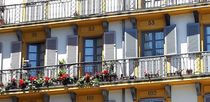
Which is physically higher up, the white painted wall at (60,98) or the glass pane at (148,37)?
the glass pane at (148,37)

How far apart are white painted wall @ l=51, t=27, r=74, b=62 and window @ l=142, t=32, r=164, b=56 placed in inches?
132

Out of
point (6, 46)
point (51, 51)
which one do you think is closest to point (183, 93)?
point (51, 51)

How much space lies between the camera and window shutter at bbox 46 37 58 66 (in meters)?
37.2

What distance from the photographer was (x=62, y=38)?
1474 inches

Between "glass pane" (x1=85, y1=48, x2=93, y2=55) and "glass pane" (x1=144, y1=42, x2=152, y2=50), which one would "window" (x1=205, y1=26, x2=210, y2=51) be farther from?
"glass pane" (x1=85, y1=48, x2=93, y2=55)

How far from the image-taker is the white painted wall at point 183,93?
34688 mm

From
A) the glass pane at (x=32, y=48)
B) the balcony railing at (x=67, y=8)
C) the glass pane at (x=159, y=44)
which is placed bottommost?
the glass pane at (x=32, y=48)

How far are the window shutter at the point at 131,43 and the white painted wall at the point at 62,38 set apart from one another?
262 centimetres

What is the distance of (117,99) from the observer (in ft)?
117

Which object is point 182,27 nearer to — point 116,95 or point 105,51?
point 105,51

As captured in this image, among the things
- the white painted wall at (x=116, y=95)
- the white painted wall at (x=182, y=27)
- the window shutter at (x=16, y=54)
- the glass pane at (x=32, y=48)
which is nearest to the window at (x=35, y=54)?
the glass pane at (x=32, y=48)

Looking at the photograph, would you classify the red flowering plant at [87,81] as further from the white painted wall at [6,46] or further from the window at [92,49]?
the white painted wall at [6,46]

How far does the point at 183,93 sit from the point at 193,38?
2.33 meters

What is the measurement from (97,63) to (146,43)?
7.31 feet
